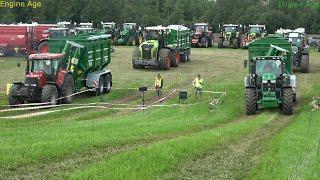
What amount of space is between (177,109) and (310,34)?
54660mm

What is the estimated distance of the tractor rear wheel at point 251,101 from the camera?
20.2 meters

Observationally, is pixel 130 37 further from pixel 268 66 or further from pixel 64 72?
pixel 268 66

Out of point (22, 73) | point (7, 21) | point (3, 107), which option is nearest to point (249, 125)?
point (3, 107)

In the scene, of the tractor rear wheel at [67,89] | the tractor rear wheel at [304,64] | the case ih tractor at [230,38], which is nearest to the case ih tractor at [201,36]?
the case ih tractor at [230,38]

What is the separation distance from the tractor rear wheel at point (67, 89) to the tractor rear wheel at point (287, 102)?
7955 mm

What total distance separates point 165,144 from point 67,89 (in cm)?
1049

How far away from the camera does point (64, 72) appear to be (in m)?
22.4

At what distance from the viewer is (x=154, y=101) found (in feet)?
77.5

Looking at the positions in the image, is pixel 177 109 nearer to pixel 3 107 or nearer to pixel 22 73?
pixel 3 107

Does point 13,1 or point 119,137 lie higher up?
point 13,1

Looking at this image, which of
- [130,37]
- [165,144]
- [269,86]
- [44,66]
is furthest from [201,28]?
[165,144]

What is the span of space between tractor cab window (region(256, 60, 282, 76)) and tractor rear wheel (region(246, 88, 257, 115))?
3.46ft
